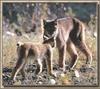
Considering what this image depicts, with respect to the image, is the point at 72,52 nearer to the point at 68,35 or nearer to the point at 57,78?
the point at 68,35

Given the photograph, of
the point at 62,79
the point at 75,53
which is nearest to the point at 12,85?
the point at 62,79

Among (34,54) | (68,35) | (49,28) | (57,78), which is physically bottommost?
(57,78)

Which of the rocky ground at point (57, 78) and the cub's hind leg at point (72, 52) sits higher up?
the cub's hind leg at point (72, 52)

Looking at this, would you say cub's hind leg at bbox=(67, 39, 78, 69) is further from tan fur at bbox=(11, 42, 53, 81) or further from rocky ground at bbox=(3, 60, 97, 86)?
tan fur at bbox=(11, 42, 53, 81)

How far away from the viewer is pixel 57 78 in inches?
236

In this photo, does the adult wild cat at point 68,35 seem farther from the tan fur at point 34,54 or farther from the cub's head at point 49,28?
the tan fur at point 34,54

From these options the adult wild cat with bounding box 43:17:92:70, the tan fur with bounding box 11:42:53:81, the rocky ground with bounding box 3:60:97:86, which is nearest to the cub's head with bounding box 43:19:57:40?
the adult wild cat with bounding box 43:17:92:70

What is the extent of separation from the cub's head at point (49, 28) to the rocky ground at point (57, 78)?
675 mm

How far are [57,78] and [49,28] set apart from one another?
1052 mm

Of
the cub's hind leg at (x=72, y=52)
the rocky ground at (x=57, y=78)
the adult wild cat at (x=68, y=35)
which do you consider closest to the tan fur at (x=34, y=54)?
the rocky ground at (x=57, y=78)

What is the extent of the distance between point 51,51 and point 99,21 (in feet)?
3.82

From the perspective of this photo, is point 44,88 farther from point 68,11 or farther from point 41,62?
point 68,11

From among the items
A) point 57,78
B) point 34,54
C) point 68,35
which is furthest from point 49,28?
point 57,78

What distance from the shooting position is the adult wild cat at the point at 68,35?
6004mm
